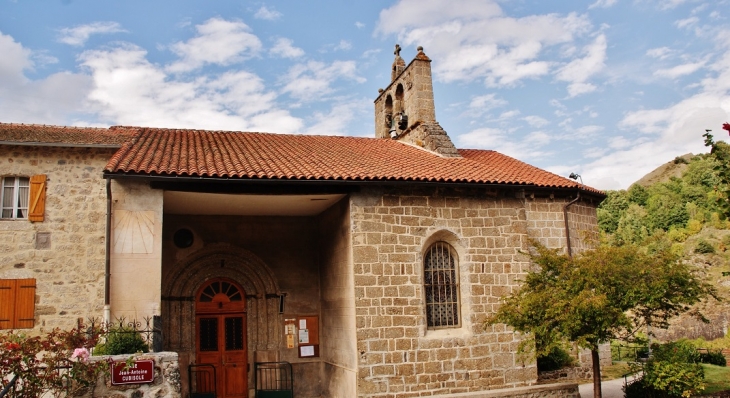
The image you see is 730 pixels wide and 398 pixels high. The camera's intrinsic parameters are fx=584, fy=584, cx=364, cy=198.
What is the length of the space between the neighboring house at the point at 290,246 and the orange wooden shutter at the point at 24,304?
0.03 m

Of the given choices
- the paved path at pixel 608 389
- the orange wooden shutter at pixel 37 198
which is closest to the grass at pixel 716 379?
the paved path at pixel 608 389

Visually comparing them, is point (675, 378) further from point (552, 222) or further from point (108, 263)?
point (108, 263)

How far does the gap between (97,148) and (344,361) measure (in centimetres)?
695

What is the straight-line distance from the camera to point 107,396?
324 inches

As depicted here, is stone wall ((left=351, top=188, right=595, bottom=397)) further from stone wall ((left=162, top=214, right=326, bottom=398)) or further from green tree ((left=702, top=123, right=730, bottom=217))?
green tree ((left=702, top=123, right=730, bottom=217))

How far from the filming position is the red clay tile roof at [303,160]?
1135 centimetres

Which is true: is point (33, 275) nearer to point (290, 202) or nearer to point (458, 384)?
point (290, 202)

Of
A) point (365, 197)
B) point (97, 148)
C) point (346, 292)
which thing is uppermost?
point (97, 148)

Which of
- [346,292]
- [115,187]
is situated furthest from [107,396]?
[346,292]

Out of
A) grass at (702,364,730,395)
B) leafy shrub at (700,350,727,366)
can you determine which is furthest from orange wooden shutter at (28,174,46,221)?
leafy shrub at (700,350,727,366)

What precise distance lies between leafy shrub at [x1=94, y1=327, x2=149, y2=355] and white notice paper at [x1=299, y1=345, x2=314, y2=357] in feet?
17.6

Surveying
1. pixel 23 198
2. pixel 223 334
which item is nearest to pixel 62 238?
pixel 23 198

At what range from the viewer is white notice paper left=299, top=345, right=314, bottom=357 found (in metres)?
14.3

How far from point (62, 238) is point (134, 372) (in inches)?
186
